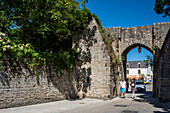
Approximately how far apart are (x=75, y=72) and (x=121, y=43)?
591 centimetres

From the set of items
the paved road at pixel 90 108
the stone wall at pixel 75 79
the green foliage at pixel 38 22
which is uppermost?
the green foliage at pixel 38 22

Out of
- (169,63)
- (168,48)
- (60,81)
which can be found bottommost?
(60,81)

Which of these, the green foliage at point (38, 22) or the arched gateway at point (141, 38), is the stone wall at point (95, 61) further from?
the arched gateway at point (141, 38)

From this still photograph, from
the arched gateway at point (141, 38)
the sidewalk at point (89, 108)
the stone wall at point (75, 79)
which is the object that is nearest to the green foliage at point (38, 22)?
the stone wall at point (75, 79)

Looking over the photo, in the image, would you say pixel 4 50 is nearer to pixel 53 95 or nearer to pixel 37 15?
pixel 37 15

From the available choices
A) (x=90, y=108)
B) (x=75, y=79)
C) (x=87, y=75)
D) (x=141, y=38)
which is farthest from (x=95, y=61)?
(x=141, y=38)

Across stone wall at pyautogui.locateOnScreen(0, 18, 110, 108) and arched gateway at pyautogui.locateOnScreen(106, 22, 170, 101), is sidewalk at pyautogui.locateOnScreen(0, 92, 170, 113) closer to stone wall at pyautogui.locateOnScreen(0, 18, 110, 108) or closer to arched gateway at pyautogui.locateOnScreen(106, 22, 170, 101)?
stone wall at pyautogui.locateOnScreen(0, 18, 110, 108)

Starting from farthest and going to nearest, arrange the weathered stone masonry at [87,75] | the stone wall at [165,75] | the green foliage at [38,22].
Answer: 1. the stone wall at [165,75]
2. the green foliage at [38,22]
3. the weathered stone masonry at [87,75]

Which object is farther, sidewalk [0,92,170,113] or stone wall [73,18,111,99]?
stone wall [73,18,111,99]

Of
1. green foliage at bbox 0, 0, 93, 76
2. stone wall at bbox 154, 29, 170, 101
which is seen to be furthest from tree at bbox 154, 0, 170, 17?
green foliage at bbox 0, 0, 93, 76

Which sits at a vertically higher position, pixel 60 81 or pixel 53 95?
pixel 60 81

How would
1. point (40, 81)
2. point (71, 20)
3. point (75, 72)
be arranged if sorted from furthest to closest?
1. point (75, 72)
2. point (71, 20)
3. point (40, 81)

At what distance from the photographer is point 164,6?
33.4ft

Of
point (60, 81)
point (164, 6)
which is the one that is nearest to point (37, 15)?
point (60, 81)
